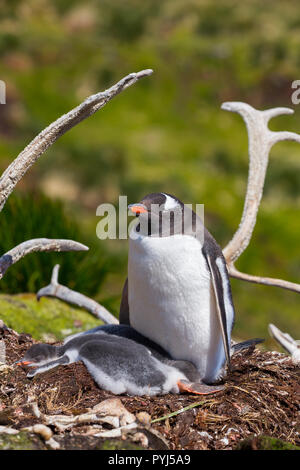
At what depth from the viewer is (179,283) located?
2.53 meters

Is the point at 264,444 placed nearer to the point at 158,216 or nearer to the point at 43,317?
the point at 158,216

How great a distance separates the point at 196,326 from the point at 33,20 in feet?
57.5

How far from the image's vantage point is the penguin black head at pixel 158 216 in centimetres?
253

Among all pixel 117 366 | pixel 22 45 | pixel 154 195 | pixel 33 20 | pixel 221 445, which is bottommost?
pixel 221 445

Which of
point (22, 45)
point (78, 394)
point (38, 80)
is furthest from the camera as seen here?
point (22, 45)

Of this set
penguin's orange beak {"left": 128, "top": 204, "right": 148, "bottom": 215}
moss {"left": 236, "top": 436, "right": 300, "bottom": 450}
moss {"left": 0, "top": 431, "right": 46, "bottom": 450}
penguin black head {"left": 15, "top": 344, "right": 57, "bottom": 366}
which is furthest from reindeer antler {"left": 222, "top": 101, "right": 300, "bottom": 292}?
moss {"left": 0, "top": 431, "right": 46, "bottom": 450}

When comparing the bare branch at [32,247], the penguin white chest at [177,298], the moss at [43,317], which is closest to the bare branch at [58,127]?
the bare branch at [32,247]

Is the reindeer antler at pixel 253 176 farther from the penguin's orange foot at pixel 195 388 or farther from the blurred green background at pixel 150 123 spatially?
the blurred green background at pixel 150 123

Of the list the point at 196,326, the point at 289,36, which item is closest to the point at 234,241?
the point at 196,326

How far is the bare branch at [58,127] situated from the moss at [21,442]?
83 centimetres

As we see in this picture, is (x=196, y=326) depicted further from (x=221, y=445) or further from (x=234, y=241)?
(x=234, y=241)

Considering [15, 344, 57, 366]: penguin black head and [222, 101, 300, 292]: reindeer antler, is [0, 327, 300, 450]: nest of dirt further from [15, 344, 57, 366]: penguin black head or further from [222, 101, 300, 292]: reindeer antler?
[222, 101, 300, 292]: reindeer antler
